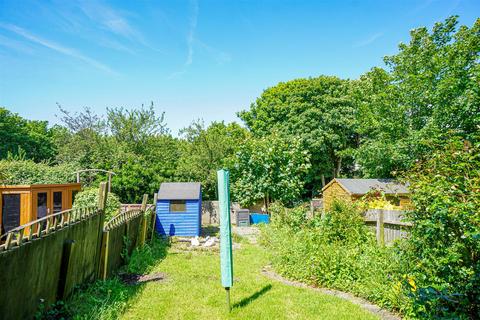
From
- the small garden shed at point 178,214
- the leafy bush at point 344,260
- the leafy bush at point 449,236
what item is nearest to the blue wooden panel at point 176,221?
the small garden shed at point 178,214

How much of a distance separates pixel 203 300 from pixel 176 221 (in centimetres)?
790

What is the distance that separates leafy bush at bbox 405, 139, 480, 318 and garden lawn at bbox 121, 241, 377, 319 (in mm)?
1342

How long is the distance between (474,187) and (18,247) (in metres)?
5.64

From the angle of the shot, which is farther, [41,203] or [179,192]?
[179,192]

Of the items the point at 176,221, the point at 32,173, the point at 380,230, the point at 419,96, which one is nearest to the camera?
the point at 380,230

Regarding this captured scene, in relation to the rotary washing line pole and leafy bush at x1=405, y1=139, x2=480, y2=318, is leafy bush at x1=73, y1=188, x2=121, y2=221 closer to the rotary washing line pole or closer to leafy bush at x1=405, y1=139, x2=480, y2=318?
the rotary washing line pole

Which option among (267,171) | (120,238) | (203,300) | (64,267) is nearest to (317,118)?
(267,171)

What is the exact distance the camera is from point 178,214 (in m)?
13.5

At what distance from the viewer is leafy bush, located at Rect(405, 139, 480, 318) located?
3.76 meters

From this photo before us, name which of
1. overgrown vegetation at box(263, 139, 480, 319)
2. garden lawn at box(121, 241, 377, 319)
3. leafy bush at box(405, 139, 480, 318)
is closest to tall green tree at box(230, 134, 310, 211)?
garden lawn at box(121, 241, 377, 319)

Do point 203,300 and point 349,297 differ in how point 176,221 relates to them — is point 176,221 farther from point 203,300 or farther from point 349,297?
point 349,297

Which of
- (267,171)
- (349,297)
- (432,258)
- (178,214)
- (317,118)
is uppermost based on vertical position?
(317,118)

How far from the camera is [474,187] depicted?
12.6 feet

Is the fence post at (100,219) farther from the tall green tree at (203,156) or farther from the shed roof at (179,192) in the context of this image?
the tall green tree at (203,156)
